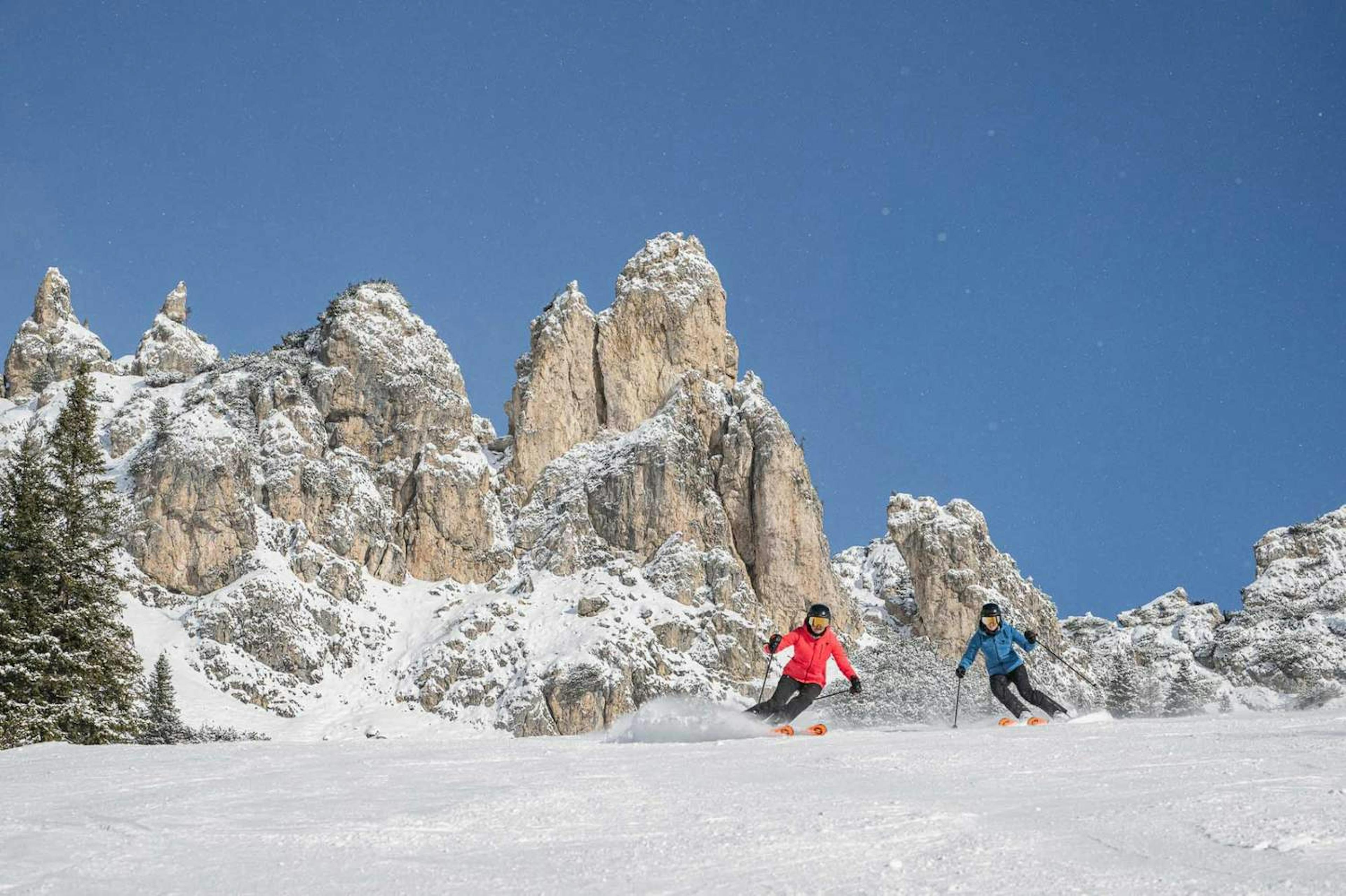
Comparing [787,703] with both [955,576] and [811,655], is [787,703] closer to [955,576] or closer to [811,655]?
[811,655]

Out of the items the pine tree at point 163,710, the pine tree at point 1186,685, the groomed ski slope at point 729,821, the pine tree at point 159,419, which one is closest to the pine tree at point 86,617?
the groomed ski slope at point 729,821

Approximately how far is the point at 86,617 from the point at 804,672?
1731cm

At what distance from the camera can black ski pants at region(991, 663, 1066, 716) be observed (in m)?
14.5

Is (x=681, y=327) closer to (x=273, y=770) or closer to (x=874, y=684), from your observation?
(x=874, y=684)

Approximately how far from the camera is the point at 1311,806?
5.12 m

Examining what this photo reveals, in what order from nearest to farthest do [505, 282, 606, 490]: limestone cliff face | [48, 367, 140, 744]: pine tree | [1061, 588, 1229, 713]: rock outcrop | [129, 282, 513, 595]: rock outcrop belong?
1. [48, 367, 140, 744]: pine tree
2. [129, 282, 513, 595]: rock outcrop
3. [1061, 588, 1229, 713]: rock outcrop
4. [505, 282, 606, 490]: limestone cliff face

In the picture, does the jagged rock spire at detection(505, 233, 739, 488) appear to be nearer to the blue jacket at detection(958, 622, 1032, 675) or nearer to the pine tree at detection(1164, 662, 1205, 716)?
the pine tree at detection(1164, 662, 1205, 716)

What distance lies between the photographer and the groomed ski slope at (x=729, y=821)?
4367 millimetres

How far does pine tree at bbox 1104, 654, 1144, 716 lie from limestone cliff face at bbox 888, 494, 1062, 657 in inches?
210

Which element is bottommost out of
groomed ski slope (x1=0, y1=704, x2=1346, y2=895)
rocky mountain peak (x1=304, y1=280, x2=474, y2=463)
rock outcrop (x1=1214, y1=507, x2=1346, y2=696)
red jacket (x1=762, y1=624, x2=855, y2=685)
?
groomed ski slope (x1=0, y1=704, x2=1346, y2=895)

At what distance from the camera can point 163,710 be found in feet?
167

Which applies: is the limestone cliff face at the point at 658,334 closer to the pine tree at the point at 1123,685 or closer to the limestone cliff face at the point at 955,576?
the limestone cliff face at the point at 955,576

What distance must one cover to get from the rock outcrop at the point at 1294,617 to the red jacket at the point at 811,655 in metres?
78.6

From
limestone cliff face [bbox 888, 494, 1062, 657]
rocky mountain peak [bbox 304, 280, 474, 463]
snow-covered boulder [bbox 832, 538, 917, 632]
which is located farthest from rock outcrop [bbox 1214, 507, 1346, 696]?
rocky mountain peak [bbox 304, 280, 474, 463]
